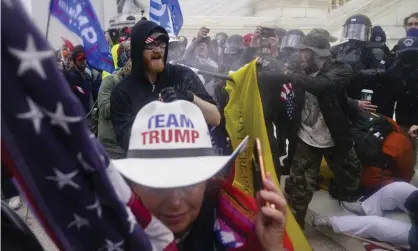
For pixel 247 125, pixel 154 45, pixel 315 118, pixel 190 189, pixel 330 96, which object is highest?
pixel 154 45

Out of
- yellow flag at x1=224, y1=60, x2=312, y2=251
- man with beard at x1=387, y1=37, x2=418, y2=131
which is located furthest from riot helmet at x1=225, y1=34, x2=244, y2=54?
yellow flag at x1=224, y1=60, x2=312, y2=251

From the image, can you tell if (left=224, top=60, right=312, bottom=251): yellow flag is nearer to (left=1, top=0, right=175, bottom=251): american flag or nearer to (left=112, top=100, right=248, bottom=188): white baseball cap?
(left=112, top=100, right=248, bottom=188): white baseball cap

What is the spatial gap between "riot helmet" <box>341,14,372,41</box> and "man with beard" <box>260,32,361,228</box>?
175 cm

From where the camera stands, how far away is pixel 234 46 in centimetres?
891

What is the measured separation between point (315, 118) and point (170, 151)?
3.47 meters

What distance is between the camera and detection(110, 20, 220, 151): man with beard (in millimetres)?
3195

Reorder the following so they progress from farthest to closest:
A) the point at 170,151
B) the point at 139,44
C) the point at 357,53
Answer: the point at 357,53 → the point at 139,44 → the point at 170,151

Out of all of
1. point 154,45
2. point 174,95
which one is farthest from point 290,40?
point 174,95

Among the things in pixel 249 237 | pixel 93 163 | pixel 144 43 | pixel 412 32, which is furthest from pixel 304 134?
pixel 93 163

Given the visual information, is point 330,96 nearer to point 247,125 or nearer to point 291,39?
point 247,125

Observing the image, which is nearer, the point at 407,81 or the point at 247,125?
the point at 247,125

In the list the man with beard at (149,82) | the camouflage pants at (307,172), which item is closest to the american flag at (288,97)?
the camouflage pants at (307,172)

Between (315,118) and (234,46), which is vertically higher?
(234,46)

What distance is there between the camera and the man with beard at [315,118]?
4621mm
